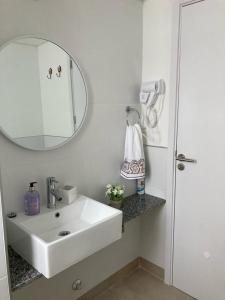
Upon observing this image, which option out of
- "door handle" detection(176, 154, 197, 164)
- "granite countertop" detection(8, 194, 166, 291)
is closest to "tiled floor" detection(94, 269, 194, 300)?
"granite countertop" detection(8, 194, 166, 291)

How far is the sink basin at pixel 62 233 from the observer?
44.8 inches

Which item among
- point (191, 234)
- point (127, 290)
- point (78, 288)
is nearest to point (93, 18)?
point (191, 234)

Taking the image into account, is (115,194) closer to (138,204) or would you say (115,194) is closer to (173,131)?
(138,204)

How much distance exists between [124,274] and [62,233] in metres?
1.02

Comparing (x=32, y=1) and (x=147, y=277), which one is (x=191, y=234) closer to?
(x=147, y=277)

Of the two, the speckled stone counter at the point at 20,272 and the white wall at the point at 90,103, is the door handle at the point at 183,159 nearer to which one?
the white wall at the point at 90,103

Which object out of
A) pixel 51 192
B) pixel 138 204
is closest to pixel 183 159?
pixel 138 204

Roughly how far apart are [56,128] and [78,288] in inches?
46.5

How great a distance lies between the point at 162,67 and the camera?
6.21 feet

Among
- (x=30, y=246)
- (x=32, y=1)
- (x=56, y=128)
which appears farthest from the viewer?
(x=56, y=128)

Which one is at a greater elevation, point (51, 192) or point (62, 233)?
point (51, 192)

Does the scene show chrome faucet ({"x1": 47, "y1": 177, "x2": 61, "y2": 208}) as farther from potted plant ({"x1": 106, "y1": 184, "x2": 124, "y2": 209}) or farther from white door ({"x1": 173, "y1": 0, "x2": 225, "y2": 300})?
white door ({"x1": 173, "y1": 0, "x2": 225, "y2": 300})

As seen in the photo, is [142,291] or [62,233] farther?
[142,291]

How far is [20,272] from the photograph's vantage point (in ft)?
3.88
